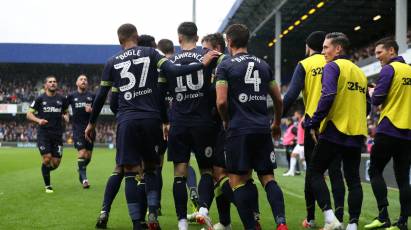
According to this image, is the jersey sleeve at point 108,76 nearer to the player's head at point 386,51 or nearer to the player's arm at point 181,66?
the player's arm at point 181,66

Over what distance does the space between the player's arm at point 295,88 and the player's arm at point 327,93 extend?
12.3 inches

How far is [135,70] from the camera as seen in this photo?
6.02 m

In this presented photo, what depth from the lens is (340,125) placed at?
5996 mm

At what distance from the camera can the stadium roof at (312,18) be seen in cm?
3622

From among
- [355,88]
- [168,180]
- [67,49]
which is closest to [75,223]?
A: [355,88]

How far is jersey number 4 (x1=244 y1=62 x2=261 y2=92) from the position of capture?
5516 mm

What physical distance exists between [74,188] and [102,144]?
129ft

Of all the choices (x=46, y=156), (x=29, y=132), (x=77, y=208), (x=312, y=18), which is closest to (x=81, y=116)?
(x=46, y=156)

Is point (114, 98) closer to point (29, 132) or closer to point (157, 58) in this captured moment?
point (157, 58)

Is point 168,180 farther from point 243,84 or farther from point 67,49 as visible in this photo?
point 67,49

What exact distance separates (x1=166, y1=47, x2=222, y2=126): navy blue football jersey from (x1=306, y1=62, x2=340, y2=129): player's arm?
3.71 ft

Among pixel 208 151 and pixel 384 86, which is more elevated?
pixel 384 86

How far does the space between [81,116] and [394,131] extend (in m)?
7.12

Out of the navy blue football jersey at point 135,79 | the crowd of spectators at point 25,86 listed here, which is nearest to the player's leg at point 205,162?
the navy blue football jersey at point 135,79
